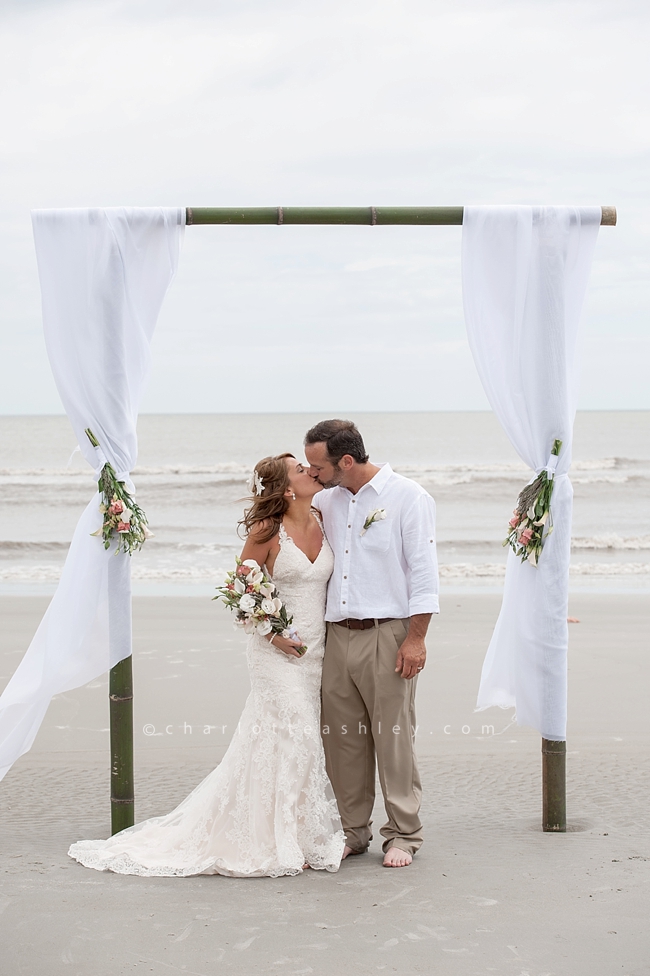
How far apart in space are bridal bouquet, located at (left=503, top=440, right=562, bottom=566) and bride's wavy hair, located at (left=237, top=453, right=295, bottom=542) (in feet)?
3.48

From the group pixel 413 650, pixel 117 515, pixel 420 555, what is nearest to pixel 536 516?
pixel 420 555

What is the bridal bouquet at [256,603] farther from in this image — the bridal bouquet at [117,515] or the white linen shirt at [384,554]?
the bridal bouquet at [117,515]

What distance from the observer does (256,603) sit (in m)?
3.78

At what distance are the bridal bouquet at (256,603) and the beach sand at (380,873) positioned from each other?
976 mm

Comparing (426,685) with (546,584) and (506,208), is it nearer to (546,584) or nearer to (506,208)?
(546,584)

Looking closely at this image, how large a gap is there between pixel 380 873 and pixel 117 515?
1815 mm

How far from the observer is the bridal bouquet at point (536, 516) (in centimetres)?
409

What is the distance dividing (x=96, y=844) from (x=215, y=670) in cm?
331

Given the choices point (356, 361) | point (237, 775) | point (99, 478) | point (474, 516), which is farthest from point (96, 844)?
point (356, 361)

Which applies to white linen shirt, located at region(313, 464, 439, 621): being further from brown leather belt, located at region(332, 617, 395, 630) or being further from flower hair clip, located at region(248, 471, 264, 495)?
flower hair clip, located at region(248, 471, 264, 495)

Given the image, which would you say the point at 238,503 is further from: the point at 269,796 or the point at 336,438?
the point at 269,796

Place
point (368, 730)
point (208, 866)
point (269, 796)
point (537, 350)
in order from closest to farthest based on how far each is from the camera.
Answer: point (208, 866), point (269, 796), point (368, 730), point (537, 350)

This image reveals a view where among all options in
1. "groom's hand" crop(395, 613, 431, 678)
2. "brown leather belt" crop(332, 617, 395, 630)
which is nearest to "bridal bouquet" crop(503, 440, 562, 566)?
"groom's hand" crop(395, 613, 431, 678)

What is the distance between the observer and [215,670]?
7242mm
